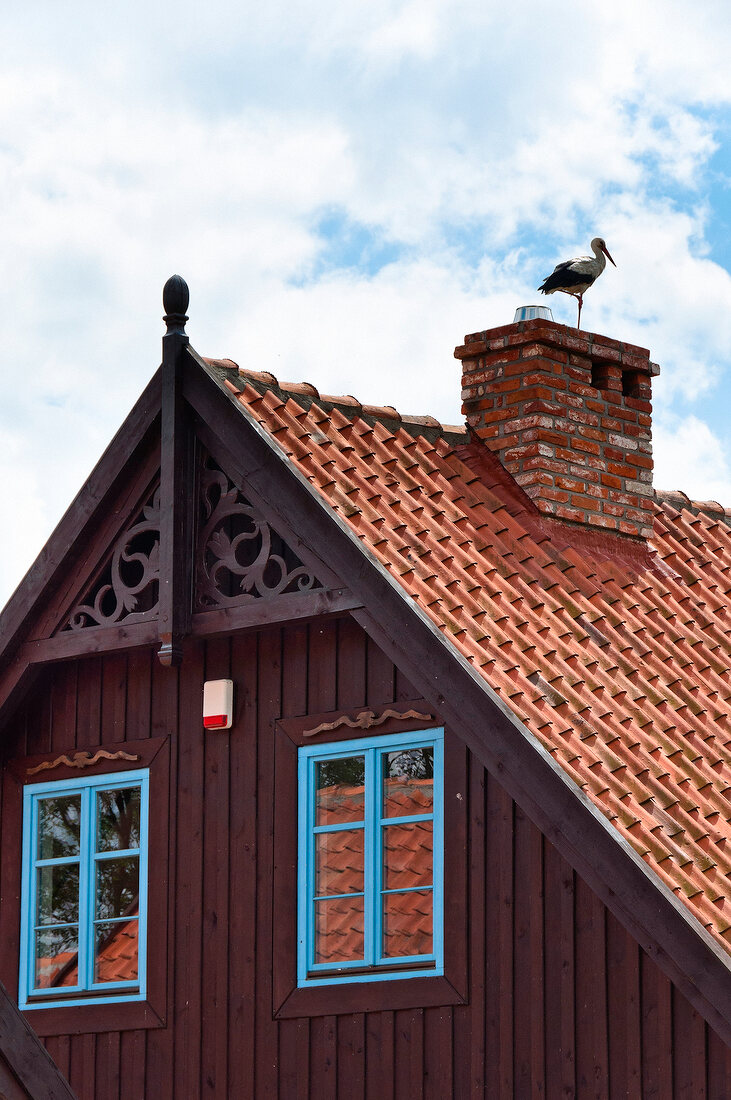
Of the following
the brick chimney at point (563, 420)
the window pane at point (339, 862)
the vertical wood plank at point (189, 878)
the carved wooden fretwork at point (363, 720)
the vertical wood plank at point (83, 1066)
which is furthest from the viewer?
the brick chimney at point (563, 420)

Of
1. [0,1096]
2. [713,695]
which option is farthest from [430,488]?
[0,1096]

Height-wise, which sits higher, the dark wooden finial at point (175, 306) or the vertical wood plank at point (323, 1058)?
the dark wooden finial at point (175, 306)

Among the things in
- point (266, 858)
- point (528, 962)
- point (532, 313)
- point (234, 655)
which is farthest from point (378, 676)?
point (532, 313)

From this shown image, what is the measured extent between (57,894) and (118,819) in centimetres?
76

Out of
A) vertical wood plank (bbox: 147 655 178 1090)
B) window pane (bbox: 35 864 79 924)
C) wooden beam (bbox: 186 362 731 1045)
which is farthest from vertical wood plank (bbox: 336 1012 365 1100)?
window pane (bbox: 35 864 79 924)

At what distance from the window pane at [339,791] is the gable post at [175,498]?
1291 mm

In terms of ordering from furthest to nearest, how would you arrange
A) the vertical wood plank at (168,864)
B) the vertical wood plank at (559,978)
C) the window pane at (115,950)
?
the window pane at (115,950), the vertical wood plank at (168,864), the vertical wood plank at (559,978)

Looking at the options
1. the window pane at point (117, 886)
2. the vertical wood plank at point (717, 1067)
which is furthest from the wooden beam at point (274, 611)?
the vertical wood plank at point (717, 1067)

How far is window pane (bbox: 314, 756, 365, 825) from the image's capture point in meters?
11.9

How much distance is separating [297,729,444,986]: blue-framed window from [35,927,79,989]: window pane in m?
2.10

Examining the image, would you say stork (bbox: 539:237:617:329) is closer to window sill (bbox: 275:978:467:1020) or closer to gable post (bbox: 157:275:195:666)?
gable post (bbox: 157:275:195:666)

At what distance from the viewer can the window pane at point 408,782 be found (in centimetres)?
1162

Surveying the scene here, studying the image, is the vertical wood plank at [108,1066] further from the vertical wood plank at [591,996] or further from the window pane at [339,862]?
the vertical wood plank at [591,996]

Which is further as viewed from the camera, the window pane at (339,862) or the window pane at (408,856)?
the window pane at (339,862)
